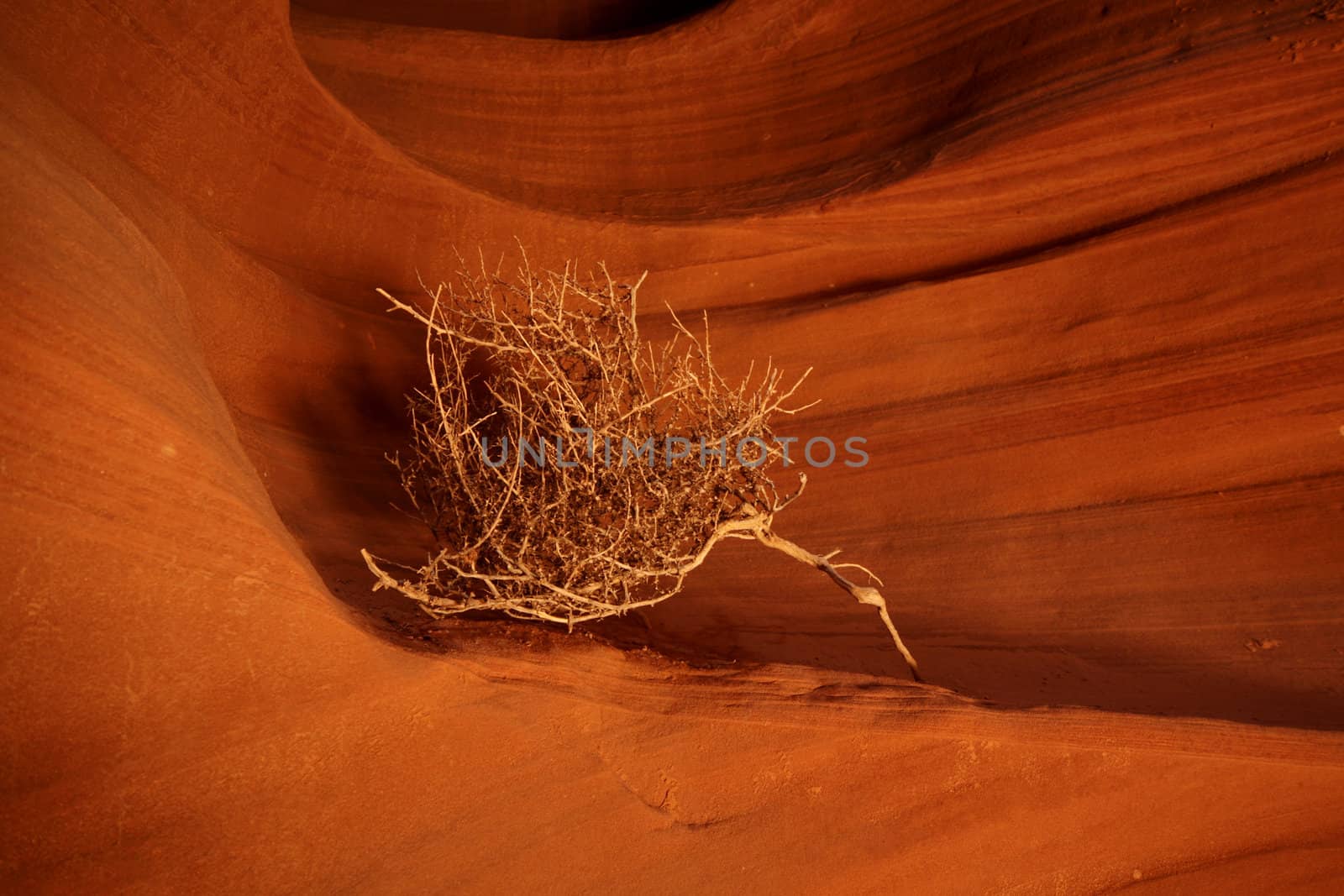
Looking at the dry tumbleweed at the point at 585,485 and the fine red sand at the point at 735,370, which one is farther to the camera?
A: the dry tumbleweed at the point at 585,485

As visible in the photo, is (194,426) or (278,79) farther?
(278,79)

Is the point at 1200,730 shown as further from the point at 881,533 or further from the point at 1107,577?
the point at 881,533

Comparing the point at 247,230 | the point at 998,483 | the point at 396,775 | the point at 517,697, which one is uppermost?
the point at 247,230

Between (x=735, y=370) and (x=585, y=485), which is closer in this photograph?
(x=585, y=485)

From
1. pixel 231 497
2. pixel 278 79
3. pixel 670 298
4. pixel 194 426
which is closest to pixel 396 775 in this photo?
pixel 231 497

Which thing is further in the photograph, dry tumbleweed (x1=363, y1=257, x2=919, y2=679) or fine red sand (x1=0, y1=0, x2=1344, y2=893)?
dry tumbleweed (x1=363, y1=257, x2=919, y2=679)

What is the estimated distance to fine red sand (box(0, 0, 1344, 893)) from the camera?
61.4 inches

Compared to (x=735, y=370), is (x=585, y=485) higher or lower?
lower

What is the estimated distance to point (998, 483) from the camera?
9.38 ft

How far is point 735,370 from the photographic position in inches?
120

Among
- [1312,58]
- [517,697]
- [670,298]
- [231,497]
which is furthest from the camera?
[670,298]

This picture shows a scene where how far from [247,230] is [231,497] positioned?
5.21 ft

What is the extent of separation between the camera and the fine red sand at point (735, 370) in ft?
5.11

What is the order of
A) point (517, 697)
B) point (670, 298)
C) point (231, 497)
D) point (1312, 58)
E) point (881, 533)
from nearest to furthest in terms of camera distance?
point (231, 497)
point (517, 697)
point (1312, 58)
point (881, 533)
point (670, 298)
